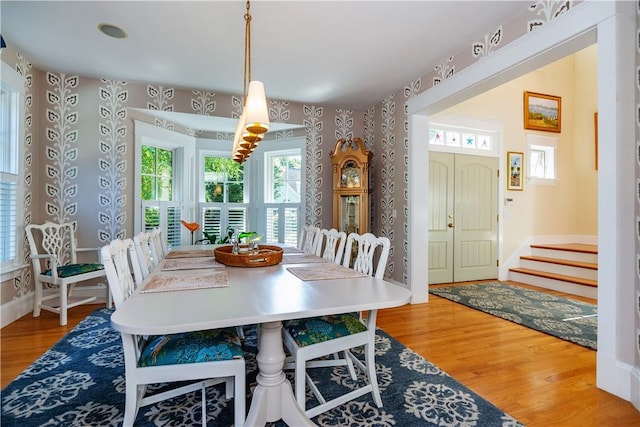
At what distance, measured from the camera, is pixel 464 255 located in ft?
16.1

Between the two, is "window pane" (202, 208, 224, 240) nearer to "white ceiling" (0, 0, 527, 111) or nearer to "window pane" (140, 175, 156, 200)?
"window pane" (140, 175, 156, 200)

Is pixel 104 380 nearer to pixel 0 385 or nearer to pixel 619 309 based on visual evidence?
pixel 0 385

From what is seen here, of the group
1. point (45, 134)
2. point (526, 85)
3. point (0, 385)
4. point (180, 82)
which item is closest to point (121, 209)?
point (45, 134)

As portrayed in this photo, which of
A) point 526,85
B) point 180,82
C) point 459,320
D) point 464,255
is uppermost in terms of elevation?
point 526,85

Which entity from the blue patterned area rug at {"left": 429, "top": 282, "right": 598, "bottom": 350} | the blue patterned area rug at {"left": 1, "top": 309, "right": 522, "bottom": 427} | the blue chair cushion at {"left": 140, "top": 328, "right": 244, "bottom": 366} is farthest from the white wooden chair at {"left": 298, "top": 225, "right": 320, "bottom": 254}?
the blue patterned area rug at {"left": 429, "top": 282, "right": 598, "bottom": 350}

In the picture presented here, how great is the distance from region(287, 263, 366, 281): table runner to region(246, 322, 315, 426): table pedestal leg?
38 cm

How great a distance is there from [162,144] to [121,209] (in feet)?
3.95

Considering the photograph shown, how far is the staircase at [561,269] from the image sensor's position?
4191 millimetres

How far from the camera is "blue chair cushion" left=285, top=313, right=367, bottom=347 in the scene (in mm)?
1559

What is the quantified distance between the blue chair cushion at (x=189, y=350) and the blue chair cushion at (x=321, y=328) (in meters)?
0.29

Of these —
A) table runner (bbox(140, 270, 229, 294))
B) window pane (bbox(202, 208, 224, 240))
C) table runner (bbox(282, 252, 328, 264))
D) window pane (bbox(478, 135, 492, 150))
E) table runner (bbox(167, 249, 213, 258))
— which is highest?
window pane (bbox(478, 135, 492, 150))

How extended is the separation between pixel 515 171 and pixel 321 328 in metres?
4.84

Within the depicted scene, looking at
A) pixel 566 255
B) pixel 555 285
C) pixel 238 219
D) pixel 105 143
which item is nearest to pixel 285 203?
pixel 238 219

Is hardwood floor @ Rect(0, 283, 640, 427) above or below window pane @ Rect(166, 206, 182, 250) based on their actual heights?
below
